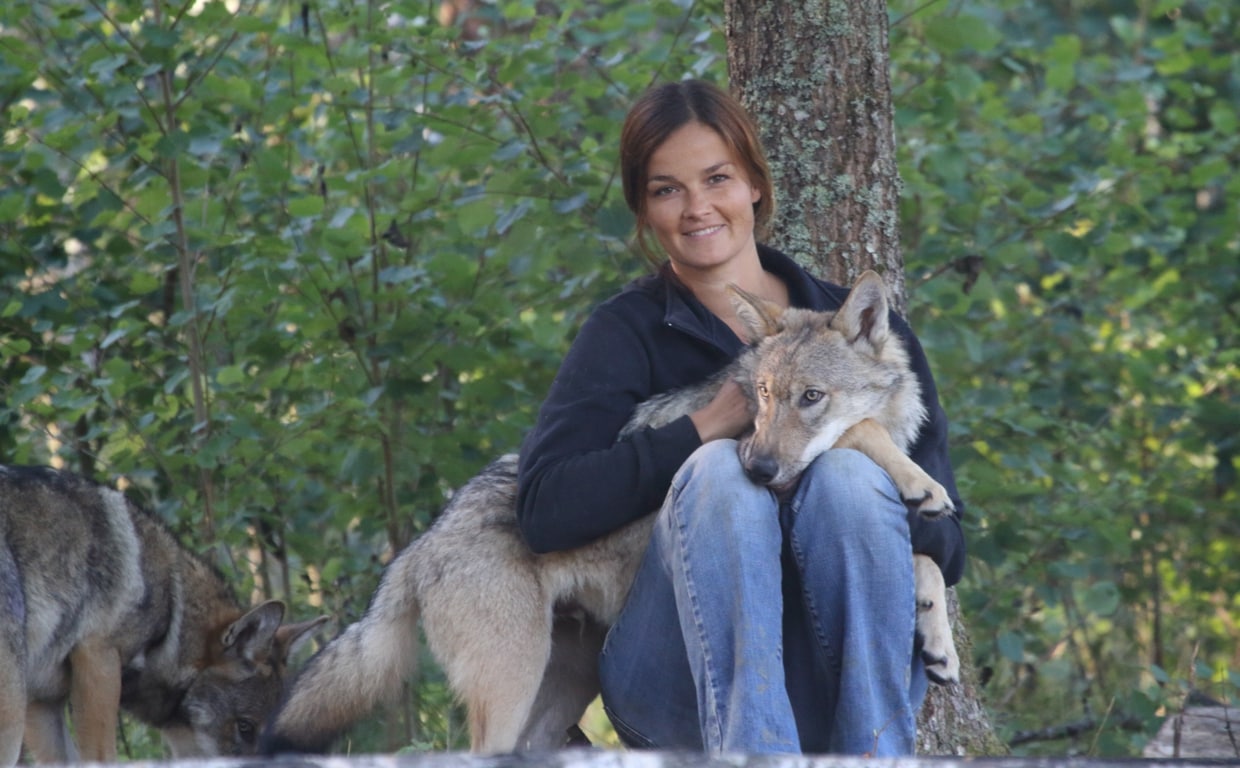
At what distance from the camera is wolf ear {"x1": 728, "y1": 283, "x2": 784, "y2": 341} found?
3139mm

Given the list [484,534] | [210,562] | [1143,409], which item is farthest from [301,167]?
[1143,409]

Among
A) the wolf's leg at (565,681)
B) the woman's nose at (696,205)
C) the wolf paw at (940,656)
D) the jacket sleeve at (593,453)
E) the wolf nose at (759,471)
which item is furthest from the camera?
the wolf's leg at (565,681)

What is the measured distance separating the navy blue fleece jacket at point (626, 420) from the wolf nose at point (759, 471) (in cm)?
27

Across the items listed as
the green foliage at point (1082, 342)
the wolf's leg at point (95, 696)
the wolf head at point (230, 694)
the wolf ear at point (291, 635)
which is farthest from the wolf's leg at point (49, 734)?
the green foliage at point (1082, 342)

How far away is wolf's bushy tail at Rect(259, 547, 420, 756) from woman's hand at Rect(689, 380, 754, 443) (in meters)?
0.94

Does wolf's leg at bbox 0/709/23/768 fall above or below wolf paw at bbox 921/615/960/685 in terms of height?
below

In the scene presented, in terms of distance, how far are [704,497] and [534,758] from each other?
1.19m

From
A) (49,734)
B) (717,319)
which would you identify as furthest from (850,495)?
(49,734)

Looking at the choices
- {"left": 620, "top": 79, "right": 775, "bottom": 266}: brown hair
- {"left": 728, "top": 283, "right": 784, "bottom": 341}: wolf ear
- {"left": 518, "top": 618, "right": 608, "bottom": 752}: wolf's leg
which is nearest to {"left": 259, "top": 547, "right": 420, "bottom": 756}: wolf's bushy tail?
{"left": 518, "top": 618, "right": 608, "bottom": 752}: wolf's leg

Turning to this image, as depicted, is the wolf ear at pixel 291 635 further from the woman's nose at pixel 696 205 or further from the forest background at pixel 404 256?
the woman's nose at pixel 696 205

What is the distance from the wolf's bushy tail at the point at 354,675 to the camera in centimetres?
335

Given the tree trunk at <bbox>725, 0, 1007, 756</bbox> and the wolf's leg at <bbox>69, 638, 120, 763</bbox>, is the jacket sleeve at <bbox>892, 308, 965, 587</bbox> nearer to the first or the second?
the tree trunk at <bbox>725, 0, 1007, 756</bbox>

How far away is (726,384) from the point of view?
3152 mm

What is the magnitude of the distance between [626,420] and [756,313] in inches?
16.6
